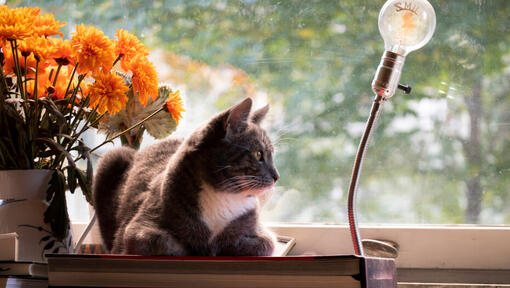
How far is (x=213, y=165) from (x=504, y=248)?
2.49 ft

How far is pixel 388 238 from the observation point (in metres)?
1.16

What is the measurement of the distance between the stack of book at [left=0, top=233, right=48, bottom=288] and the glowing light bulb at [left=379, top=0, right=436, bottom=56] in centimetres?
64

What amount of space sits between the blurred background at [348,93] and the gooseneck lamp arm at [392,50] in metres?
0.32

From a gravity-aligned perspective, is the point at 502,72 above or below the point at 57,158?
above

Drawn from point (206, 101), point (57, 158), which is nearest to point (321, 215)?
point (206, 101)

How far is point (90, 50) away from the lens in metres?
0.83

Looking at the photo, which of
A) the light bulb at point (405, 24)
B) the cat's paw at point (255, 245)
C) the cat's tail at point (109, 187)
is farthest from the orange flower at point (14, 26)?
the light bulb at point (405, 24)

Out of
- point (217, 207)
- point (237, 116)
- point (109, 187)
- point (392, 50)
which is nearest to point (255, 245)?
point (217, 207)

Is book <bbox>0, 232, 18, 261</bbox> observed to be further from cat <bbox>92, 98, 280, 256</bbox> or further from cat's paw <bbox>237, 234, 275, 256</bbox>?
cat's paw <bbox>237, 234, 275, 256</bbox>

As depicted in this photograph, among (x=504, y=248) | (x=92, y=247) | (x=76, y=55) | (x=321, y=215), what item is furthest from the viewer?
(x=321, y=215)

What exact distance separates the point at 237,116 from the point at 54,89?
1.24 feet

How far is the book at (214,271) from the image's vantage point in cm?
57

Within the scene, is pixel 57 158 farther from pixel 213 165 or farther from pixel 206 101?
pixel 206 101

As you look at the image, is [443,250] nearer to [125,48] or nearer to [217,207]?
[217,207]
